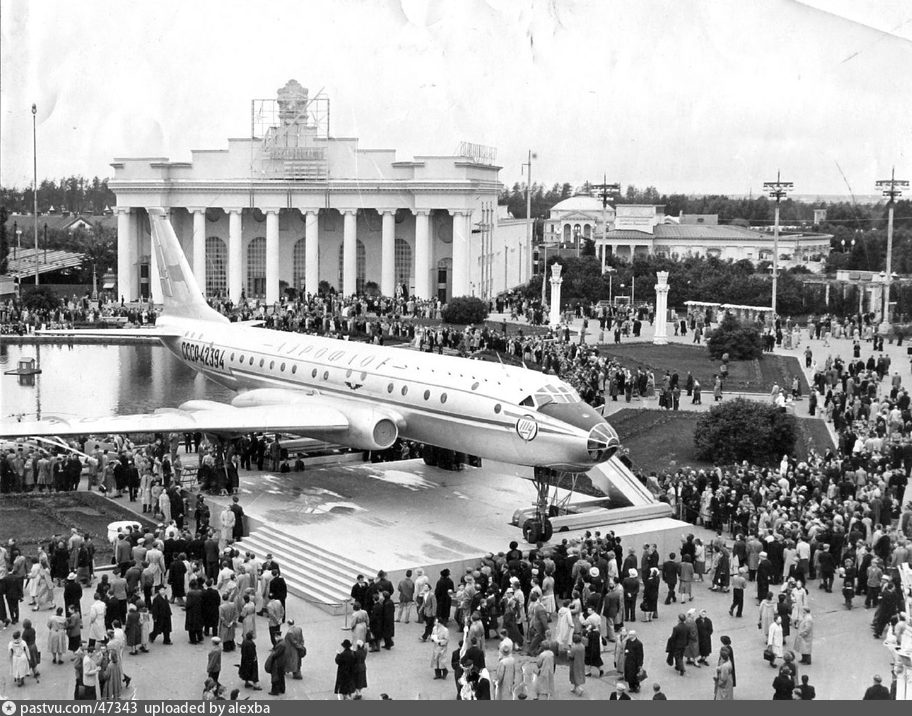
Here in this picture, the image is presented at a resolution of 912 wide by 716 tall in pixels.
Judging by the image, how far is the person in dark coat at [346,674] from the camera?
1719 cm

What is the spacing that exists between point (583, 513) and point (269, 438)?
32.9 feet

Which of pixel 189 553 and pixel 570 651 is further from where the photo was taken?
pixel 189 553

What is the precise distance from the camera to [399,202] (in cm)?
8025

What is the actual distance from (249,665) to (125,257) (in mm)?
68823

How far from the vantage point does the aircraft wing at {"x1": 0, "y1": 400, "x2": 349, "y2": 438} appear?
86.0ft

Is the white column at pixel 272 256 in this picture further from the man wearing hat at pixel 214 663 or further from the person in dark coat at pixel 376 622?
the man wearing hat at pixel 214 663

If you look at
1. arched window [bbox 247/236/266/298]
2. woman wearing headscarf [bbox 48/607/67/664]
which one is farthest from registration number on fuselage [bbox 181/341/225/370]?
arched window [bbox 247/236/266/298]

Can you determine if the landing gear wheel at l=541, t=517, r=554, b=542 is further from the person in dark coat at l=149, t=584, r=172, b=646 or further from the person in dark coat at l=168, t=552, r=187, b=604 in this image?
the person in dark coat at l=149, t=584, r=172, b=646

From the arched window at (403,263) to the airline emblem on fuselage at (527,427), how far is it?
58329mm

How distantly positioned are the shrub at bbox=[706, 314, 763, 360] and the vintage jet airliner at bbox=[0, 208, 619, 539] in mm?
24959

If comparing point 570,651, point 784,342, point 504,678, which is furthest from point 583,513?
point 784,342

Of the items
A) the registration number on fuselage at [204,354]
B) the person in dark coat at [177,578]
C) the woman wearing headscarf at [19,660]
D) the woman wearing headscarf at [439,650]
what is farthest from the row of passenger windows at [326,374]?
the woman wearing headscarf at [19,660]

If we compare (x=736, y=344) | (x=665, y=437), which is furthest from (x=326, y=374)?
(x=736, y=344)
